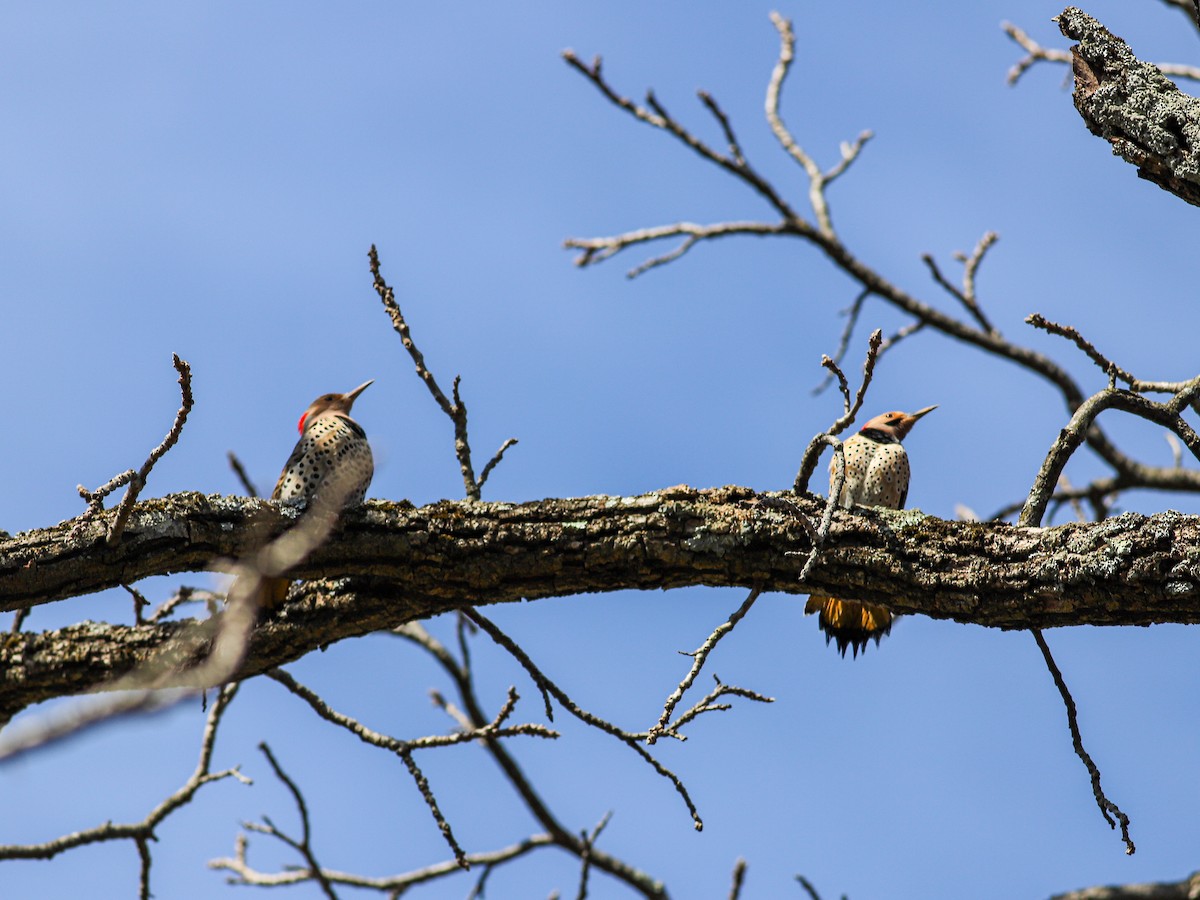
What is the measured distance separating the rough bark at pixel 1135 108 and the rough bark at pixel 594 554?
890 millimetres

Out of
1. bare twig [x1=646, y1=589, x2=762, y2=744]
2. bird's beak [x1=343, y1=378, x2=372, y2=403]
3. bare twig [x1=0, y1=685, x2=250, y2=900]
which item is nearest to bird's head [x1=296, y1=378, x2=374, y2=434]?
bird's beak [x1=343, y1=378, x2=372, y2=403]

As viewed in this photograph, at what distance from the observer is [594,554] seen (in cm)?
346

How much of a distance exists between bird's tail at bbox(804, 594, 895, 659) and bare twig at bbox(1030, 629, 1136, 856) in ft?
4.37

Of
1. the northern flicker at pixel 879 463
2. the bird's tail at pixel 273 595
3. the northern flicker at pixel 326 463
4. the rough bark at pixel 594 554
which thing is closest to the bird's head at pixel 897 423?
the northern flicker at pixel 879 463

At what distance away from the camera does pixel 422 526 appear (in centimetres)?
354

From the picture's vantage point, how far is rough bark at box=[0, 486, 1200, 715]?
3283 mm

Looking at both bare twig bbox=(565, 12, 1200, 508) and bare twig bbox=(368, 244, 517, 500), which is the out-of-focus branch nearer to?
bare twig bbox=(368, 244, 517, 500)

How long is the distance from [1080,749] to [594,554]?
4.66 ft

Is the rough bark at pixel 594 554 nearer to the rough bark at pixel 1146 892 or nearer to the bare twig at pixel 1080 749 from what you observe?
the bare twig at pixel 1080 749

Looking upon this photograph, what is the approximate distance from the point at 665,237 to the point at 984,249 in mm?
1890

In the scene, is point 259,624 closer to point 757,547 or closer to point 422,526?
point 422,526

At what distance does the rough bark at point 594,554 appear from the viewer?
129 inches

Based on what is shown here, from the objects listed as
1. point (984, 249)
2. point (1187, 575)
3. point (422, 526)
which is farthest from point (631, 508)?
point (984, 249)

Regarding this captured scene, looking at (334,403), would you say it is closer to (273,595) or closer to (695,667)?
(273,595)
